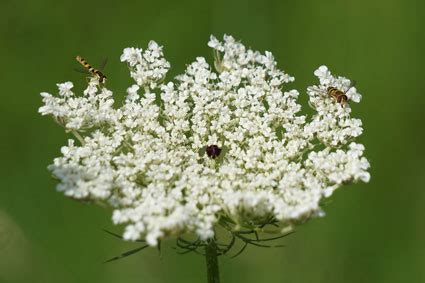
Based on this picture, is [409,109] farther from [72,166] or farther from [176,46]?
[72,166]

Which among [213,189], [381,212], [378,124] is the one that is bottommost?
[213,189]

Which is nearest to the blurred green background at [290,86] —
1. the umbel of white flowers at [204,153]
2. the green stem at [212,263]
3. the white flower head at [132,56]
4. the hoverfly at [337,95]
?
the umbel of white flowers at [204,153]

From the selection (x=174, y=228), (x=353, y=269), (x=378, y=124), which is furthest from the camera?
(x=378, y=124)

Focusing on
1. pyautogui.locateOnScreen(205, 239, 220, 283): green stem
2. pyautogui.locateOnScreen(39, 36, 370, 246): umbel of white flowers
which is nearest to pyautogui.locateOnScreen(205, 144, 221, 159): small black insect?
pyautogui.locateOnScreen(39, 36, 370, 246): umbel of white flowers

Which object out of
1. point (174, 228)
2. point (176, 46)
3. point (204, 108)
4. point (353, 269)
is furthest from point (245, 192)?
point (176, 46)

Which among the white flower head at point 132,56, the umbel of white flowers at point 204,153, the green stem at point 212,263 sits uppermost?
the white flower head at point 132,56

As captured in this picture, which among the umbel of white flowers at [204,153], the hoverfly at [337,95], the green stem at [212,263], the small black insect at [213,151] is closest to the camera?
the umbel of white flowers at [204,153]

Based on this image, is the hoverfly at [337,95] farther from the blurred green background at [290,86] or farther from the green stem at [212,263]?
the blurred green background at [290,86]
